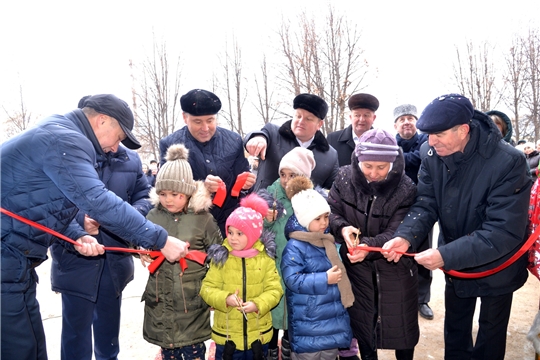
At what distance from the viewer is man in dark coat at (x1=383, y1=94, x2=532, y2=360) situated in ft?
8.48

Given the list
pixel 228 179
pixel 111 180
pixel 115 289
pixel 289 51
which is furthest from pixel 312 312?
pixel 289 51

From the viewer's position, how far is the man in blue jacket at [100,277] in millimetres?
3113

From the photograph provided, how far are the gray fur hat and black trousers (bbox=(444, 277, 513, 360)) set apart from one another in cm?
231

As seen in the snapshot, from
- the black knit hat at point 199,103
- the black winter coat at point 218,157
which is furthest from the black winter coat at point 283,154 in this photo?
the black knit hat at point 199,103

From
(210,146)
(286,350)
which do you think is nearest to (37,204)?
(210,146)

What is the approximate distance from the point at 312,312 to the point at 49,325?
11.9 ft

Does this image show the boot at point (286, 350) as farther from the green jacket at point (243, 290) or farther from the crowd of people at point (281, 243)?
the green jacket at point (243, 290)

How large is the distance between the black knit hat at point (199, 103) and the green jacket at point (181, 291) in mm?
781

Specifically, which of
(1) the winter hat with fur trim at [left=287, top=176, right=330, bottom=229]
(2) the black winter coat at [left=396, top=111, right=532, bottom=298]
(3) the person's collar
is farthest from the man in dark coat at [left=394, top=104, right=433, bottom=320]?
(1) the winter hat with fur trim at [left=287, top=176, right=330, bottom=229]

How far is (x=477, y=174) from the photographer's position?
107 inches

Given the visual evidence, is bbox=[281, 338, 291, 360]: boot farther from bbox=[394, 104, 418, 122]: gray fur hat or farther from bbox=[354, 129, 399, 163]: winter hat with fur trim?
bbox=[394, 104, 418, 122]: gray fur hat

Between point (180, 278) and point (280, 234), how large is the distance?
3.06 feet

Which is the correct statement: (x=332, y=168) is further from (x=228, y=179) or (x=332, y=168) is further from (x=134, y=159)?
(x=134, y=159)

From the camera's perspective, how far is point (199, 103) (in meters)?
3.49
